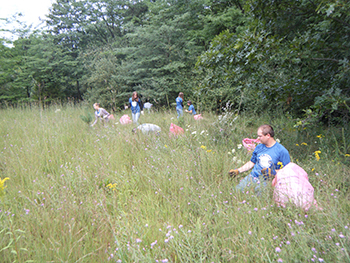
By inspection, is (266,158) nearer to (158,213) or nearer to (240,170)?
(240,170)

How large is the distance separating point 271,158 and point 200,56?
8.19 feet

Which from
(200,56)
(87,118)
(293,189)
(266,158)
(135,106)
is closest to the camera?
(293,189)

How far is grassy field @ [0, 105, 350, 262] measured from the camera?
170 cm

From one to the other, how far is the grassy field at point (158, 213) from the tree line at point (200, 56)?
1494 mm

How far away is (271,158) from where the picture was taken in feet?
9.48

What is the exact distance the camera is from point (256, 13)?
407 cm

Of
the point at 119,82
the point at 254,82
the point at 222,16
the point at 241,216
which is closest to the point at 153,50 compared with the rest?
the point at 119,82

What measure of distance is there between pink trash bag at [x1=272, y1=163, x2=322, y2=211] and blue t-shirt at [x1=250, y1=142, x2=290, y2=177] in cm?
38

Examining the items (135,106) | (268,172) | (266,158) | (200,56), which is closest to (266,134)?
(266,158)

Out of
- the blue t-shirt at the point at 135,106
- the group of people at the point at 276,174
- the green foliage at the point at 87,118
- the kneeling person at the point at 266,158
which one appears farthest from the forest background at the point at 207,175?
the blue t-shirt at the point at 135,106

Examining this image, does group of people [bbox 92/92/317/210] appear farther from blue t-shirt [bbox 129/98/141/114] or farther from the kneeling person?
blue t-shirt [bbox 129/98/141/114]

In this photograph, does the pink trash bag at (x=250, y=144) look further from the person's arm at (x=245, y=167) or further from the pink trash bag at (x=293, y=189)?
the pink trash bag at (x=293, y=189)

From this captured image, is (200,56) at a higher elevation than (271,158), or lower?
higher

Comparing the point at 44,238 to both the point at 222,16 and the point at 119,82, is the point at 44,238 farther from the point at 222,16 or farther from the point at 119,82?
the point at 119,82
